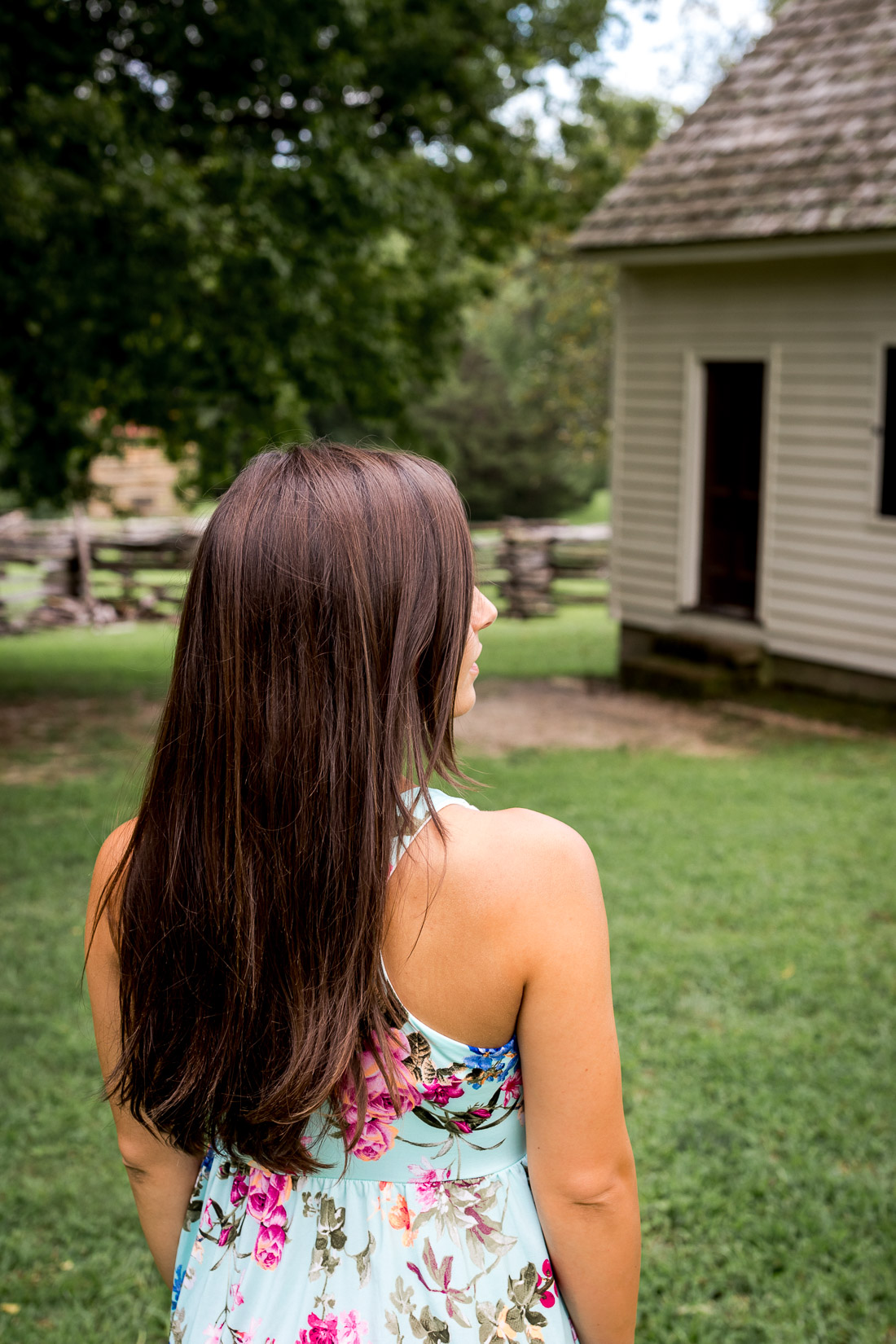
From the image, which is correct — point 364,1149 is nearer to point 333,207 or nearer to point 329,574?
point 329,574

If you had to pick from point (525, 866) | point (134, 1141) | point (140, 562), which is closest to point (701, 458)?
point (134, 1141)

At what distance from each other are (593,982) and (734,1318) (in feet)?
7.71

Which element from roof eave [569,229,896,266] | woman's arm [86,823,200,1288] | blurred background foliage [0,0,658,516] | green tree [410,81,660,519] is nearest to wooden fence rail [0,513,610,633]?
green tree [410,81,660,519]

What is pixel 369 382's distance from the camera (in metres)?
12.5

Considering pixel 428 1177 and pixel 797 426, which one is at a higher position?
pixel 797 426

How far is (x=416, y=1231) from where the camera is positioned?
1.54m

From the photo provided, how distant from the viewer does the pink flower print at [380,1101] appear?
1488mm

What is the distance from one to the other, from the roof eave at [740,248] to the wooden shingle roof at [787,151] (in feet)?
0.25

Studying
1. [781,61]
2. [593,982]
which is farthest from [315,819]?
[781,61]

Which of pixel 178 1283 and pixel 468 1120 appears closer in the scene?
pixel 468 1120

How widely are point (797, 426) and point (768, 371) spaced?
582 mm

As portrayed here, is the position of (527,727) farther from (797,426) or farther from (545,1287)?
(545,1287)

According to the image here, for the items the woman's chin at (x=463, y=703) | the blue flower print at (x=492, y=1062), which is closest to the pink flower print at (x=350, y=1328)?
the blue flower print at (x=492, y=1062)

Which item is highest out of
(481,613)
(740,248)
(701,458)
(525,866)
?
(740,248)
